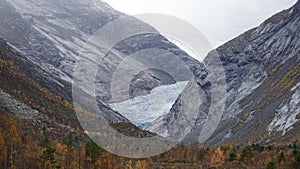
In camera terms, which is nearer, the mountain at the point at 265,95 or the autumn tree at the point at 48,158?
the autumn tree at the point at 48,158

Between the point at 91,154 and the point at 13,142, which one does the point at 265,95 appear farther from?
the point at 13,142

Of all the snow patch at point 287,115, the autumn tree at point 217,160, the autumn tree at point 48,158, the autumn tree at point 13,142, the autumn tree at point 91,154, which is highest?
the snow patch at point 287,115

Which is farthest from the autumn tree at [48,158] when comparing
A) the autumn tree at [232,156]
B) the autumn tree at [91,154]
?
the autumn tree at [232,156]

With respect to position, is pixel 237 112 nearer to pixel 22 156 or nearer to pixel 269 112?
pixel 269 112

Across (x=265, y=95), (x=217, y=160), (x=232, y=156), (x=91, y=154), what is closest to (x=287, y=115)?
(x=265, y=95)

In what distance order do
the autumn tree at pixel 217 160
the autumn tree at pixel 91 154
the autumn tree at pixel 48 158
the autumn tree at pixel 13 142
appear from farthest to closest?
the autumn tree at pixel 217 160, the autumn tree at pixel 91 154, the autumn tree at pixel 13 142, the autumn tree at pixel 48 158

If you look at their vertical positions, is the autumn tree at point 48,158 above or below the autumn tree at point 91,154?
above

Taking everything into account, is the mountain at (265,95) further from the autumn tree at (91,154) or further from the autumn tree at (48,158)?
the autumn tree at (48,158)

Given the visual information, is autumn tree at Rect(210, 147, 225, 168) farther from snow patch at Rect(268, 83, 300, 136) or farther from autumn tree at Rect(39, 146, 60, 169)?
autumn tree at Rect(39, 146, 60, 169)

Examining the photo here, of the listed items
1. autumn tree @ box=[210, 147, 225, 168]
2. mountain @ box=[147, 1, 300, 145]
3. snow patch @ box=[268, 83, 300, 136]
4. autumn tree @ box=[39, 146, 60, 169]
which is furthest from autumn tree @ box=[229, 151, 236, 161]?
autumn tree @ box=[39, 146, 60, 169]
